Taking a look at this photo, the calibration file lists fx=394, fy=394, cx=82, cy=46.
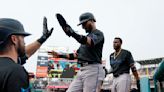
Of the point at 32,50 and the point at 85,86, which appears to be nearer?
the point at 32,50

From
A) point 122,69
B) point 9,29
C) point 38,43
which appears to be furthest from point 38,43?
point 122,69

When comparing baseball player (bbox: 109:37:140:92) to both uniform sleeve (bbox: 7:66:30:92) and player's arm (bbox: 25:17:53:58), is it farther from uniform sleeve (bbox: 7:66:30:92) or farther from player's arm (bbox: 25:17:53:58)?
uniform sleeve (bbox: 7:66:30:92)

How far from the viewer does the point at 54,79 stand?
167ft

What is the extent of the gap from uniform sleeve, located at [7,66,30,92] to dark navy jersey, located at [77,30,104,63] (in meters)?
2.73

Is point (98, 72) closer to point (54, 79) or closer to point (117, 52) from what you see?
point (117, 52)

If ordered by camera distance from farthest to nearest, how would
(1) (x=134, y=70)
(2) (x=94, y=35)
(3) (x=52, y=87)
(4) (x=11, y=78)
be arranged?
(3) (x=52, y=87) < (1) (x=134, y=70) < (2) (x=94, y=35) < (4) (x=11, y=78)

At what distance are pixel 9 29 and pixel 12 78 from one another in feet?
1.36

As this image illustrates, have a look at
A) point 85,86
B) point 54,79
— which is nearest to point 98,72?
point 85,86

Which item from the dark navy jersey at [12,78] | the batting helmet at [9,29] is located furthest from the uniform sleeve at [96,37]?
the dark navy jersey at [12,78]

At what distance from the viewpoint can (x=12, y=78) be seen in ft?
7.85

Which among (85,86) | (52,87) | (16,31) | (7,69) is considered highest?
(16,31)

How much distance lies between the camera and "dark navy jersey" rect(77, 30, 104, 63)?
204 inches

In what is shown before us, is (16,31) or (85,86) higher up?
(16,31)

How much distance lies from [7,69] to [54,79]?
1916 inches
